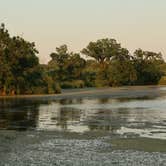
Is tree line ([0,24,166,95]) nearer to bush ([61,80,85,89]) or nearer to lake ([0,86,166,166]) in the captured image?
bush ([61,80,85,89])

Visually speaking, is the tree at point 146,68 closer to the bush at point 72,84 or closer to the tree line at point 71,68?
the tree line at point 71,68

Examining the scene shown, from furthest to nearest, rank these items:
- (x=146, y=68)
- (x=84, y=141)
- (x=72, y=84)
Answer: (x=146, y=68) → (x=72, y=84) → (x=84, y=141)

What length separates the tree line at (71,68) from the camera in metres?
85.5

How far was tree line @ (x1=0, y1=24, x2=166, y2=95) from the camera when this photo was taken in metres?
85.5

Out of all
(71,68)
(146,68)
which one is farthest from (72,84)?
(146,68)

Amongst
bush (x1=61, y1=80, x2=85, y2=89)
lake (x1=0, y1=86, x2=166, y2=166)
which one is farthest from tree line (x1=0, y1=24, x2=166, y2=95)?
lake (x1=0, y1=86, x2=166, y2=166)

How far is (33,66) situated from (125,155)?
69.4 m

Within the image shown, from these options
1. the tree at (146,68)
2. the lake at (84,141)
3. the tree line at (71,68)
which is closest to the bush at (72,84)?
the tree line at (71,68)

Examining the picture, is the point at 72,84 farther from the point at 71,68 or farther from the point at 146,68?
the point at 146,68

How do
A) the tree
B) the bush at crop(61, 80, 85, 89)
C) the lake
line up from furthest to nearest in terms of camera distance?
the tree, the bush at crop(61, 80, 85, 89), the lake

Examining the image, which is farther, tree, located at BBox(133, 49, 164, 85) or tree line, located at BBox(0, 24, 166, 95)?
tree, located at BBox(133, 49, 164, 85)

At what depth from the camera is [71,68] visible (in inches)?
5497

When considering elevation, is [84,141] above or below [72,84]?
below

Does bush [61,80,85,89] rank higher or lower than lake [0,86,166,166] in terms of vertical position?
higher
